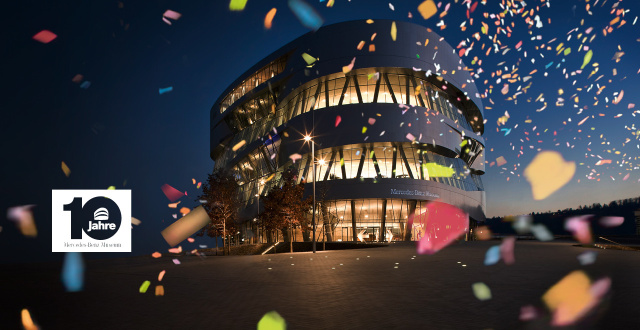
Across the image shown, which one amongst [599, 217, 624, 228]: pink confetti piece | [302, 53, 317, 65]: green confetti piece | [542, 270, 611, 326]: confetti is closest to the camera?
[542, 270, 611, 326]: confetti

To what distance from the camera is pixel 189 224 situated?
250 ft

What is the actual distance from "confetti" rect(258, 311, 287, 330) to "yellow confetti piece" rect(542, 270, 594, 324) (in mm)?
3571

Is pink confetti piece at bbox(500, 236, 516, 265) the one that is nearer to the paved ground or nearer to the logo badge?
the paved ground

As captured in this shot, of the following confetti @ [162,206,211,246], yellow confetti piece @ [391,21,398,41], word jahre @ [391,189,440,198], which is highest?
yellow confetti piece @ [391,21,398,41]

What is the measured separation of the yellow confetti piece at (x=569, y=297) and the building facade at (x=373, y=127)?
34158 mm

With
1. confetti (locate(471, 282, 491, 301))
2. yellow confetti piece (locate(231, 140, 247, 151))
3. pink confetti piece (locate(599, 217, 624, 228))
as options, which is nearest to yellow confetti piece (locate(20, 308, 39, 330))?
confetti (locate(471, 282, 491, 301))


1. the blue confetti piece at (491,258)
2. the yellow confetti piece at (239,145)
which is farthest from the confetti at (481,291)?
the yellow confetti piece at (239,145)

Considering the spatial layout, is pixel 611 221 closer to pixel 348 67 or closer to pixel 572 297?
pixel 348 67

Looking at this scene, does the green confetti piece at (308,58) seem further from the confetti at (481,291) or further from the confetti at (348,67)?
the confetti at (481,291)

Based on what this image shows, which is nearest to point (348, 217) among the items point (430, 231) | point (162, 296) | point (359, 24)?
point (430, 231)

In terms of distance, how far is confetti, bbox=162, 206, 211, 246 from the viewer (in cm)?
7219

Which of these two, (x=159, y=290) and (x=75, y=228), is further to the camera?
(x=75, y=228)

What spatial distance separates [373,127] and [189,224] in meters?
43.2

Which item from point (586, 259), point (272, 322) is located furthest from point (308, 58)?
point (272, 322)
